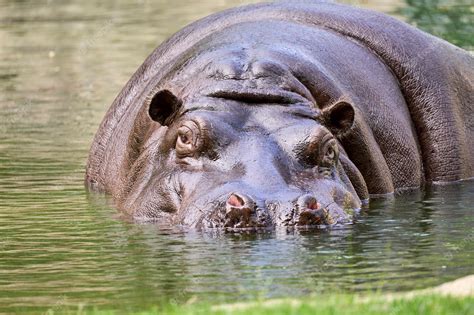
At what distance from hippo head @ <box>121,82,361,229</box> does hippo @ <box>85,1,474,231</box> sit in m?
0.01

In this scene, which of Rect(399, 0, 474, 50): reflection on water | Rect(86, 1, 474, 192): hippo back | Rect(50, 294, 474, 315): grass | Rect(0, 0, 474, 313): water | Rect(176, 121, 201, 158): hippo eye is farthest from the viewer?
Rect(399, 0, 474, 50): reflection on water

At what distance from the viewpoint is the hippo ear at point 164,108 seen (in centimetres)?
1042

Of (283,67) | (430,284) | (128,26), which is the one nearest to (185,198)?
(283,67)

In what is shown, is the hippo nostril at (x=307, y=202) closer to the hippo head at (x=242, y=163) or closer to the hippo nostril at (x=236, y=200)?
the hippo head at (x=242, y=163)

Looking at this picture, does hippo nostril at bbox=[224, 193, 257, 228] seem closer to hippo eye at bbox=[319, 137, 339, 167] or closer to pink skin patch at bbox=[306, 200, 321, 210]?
pink skin patch at bbox=[306, 200, 321, 210]

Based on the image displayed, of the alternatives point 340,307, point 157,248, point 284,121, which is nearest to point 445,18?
point 284,121

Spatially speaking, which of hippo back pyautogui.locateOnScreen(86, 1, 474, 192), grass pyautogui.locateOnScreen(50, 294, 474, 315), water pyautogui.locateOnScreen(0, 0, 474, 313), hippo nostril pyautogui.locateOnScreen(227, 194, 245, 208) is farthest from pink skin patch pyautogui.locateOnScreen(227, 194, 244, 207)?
hippo back pyautogui.locateOnScreen(86, 1, 474, 192)

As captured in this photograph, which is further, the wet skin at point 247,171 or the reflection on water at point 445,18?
the reflection on water at point 445,18

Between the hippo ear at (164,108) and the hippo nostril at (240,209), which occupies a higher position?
the hippo ear at (164,108)

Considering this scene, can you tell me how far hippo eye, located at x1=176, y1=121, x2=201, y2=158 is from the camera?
9.91m

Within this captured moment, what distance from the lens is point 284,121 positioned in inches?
399

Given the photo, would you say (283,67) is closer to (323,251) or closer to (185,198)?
(185,198)

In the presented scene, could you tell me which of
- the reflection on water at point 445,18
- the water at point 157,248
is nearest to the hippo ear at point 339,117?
the water at point 157,248

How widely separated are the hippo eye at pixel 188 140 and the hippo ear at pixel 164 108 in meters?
0.42
